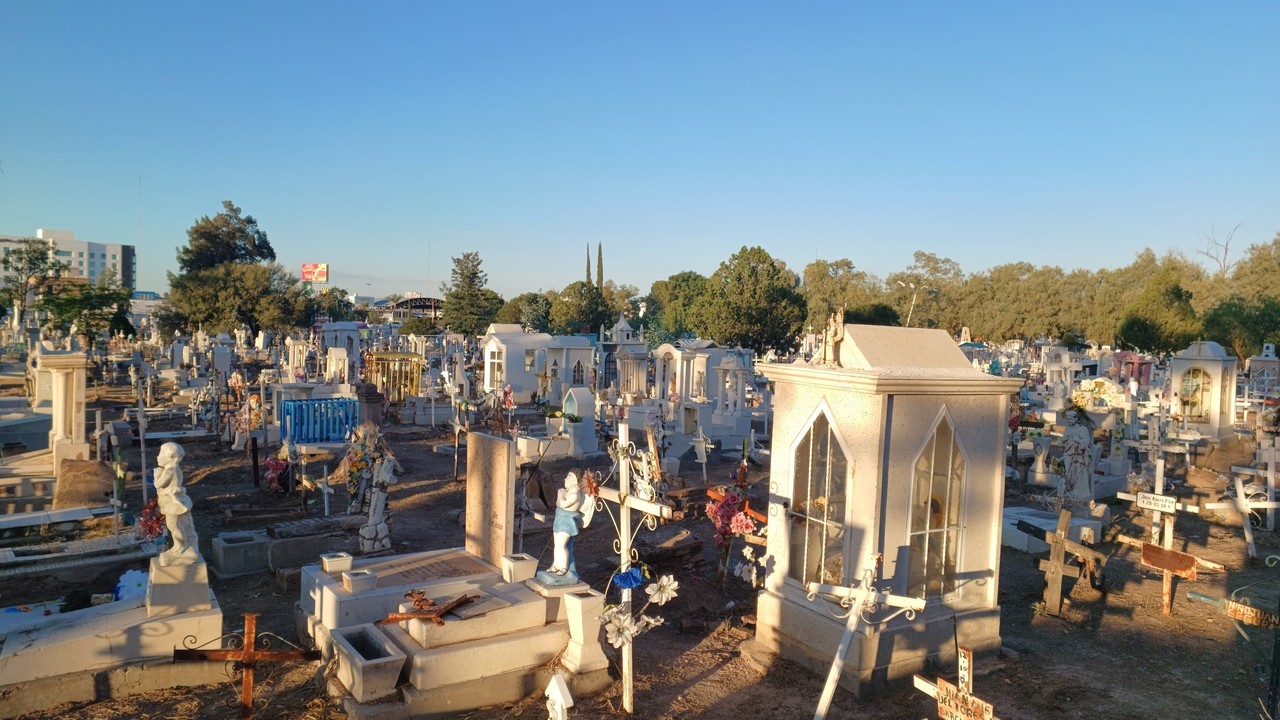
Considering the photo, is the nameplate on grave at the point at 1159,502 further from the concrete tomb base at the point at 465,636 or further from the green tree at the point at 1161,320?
the green tree at the point at 1161,320

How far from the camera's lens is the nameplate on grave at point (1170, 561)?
343 inches

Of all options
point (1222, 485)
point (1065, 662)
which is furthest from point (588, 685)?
point (1222, 485)

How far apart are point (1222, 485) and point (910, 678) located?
48.2 ft

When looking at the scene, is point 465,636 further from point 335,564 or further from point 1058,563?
point 1058,563

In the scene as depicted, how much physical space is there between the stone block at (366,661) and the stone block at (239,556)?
3.73 meters

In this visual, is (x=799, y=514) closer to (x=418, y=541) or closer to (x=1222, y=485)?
(x=418, y=541)

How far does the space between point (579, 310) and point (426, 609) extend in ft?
188

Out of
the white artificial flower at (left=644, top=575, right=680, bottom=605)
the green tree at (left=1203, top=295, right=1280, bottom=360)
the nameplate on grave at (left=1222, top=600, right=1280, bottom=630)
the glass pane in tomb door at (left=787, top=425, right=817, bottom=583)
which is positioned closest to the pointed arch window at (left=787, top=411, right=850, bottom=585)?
the glass pane in tomb door at (left=787, top=425, right=817, bottom=583)

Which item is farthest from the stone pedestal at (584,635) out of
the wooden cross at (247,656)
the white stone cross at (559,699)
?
the wooden cross at (247,656)

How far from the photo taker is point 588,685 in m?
6.83

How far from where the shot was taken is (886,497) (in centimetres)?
694

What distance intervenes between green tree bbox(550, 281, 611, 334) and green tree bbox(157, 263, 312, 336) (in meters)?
19.5

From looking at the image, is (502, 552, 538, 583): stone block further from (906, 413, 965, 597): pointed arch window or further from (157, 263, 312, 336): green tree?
(157, 263, 312, 336): green tree

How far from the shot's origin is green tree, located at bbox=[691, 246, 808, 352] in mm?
43875
